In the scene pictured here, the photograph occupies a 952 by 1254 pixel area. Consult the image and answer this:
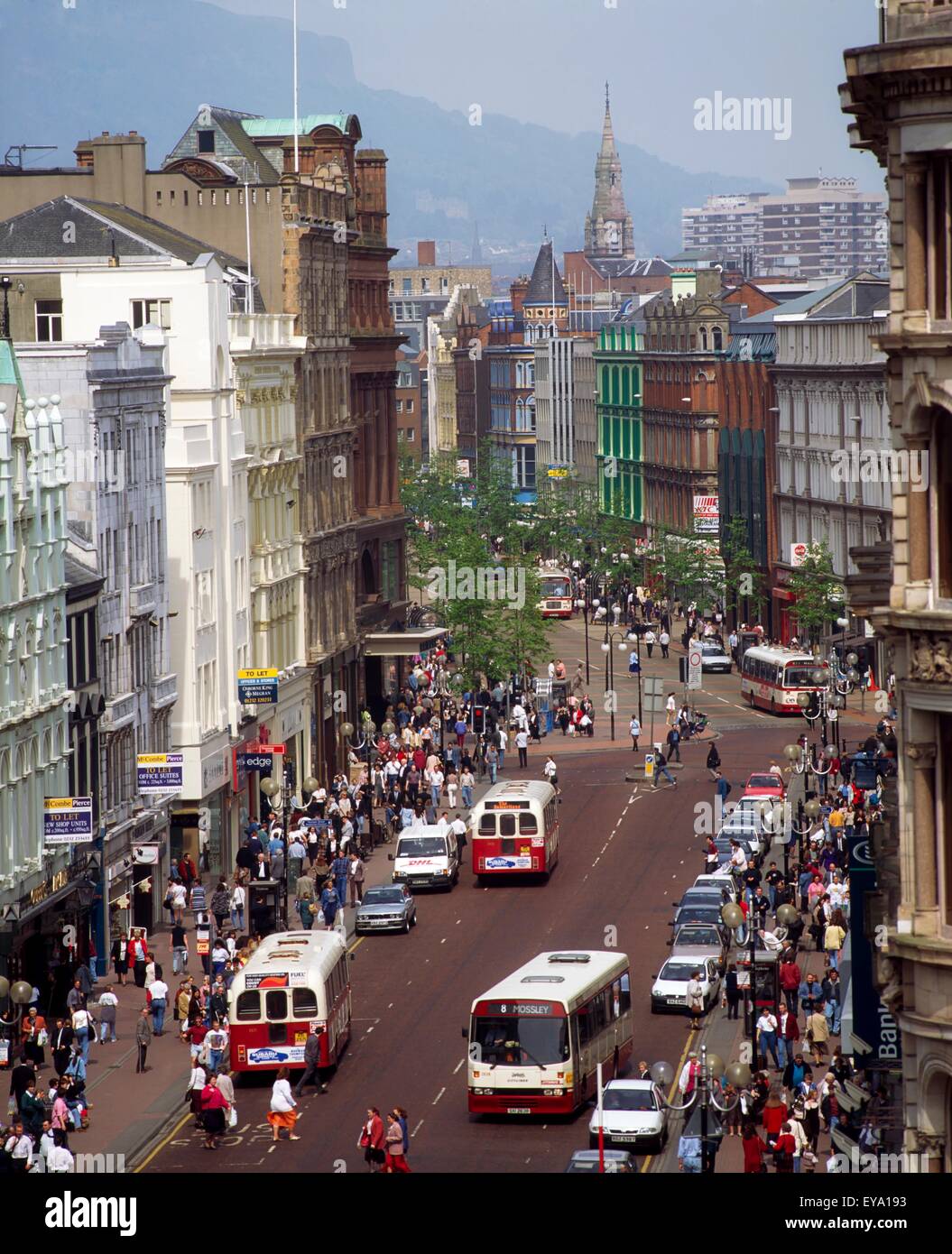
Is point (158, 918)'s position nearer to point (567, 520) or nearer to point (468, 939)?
point (468, 939)

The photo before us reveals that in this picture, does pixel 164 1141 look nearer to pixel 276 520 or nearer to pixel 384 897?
pixel 384 897

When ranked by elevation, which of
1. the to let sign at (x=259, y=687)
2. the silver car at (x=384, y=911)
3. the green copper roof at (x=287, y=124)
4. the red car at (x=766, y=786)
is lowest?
the silver car at (x=384, y=911)

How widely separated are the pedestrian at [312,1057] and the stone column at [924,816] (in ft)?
80.3

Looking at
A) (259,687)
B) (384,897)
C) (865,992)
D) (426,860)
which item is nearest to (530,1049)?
(865,992)

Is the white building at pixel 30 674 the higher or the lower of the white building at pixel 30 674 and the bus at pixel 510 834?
the higher

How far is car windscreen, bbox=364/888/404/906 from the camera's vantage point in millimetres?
64438

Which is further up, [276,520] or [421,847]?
[276,520]

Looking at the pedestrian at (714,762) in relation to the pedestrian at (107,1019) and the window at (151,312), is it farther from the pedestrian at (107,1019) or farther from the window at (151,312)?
the pedestrian at (107,1019)

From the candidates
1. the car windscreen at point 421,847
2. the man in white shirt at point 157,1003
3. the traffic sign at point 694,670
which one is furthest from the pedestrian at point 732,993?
the traffic sign at point 694,670

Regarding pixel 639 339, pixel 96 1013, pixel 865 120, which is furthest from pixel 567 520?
pixel 865 120

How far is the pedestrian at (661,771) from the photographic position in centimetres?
8631

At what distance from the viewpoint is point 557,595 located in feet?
490

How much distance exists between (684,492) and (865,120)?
127 m

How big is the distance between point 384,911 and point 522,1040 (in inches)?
743
